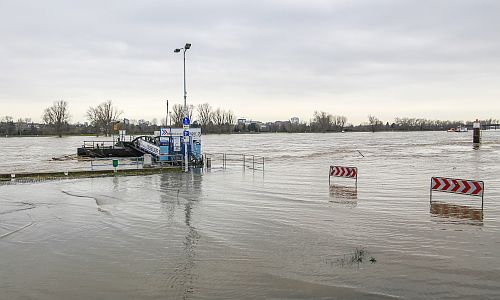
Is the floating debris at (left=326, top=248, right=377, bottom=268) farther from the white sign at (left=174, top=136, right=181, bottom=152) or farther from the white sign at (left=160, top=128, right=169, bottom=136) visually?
the white sign at (left=160, top=128, right=169, bottom=136)

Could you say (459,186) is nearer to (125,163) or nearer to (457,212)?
(457,212)

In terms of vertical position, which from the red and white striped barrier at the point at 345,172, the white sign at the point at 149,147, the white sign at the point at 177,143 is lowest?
the red and white striped barrier at the point at 345,172

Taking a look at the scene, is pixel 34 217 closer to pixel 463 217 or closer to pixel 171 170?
pixel 463 217

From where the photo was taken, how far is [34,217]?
1362cm

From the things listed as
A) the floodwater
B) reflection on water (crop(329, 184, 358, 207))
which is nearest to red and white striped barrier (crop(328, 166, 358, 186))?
reflection on water (crop(329, 184, 358, 207))

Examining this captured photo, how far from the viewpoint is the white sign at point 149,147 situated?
37662 millimetres

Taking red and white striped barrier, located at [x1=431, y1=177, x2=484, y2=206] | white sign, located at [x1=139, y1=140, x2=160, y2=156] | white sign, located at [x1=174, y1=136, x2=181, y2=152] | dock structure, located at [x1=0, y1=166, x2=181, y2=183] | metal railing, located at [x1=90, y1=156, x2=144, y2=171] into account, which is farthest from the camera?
white sign, located at [x1=139, y1=140, x2=160, y2=156]

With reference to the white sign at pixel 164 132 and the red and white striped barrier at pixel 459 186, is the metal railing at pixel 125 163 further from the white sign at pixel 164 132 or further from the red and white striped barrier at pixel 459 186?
the red and white striped barrier at pixel 459 186

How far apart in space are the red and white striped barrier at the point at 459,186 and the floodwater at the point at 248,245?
418 mm

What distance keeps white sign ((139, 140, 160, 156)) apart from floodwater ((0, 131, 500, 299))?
18.8m

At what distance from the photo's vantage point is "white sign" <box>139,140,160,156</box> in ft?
124

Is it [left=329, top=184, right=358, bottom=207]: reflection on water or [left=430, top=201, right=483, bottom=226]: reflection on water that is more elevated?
[left=430, top=201, right=483, bottom=226]: reflection on water

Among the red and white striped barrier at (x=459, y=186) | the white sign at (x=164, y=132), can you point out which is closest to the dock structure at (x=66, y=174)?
the white sign at (x=164, y=132)

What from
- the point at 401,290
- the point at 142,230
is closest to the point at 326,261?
the point at 401,290
